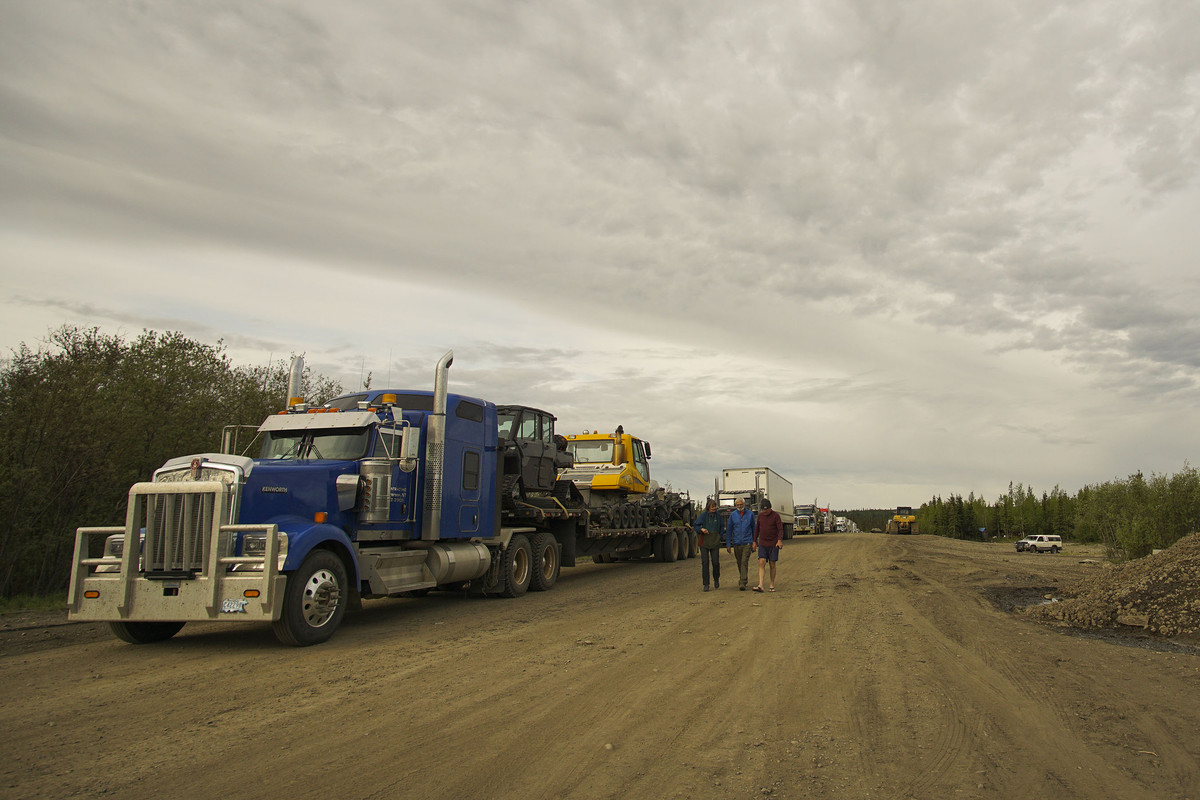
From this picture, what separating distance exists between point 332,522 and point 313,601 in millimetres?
1212

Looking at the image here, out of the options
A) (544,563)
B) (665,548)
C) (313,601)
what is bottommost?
(665,548)

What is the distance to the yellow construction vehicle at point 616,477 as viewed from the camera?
18.8 meters

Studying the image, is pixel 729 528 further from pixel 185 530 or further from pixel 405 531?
pixel 185 530

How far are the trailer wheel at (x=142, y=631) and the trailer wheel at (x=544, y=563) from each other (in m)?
6.57

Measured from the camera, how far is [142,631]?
27.6 feet

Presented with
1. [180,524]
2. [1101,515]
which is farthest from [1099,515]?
[180,524]

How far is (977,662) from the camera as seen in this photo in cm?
739

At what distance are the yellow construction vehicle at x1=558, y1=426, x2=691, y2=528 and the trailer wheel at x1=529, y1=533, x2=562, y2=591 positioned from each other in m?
2.83

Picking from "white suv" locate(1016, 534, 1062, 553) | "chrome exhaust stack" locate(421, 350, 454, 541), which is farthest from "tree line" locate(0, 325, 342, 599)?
"white suv" locate(1016, 534, 1062, 553)

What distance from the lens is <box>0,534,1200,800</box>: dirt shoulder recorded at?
4.24m

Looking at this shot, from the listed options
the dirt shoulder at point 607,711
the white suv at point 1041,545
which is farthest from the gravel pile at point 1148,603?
the white suv at point 1041,545

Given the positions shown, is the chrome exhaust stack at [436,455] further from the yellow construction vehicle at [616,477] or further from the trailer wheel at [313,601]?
the yellow construction vehicle at [616,477]

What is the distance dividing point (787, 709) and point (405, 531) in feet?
21.3

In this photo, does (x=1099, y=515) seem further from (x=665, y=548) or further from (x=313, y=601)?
(x=313, y=601)
